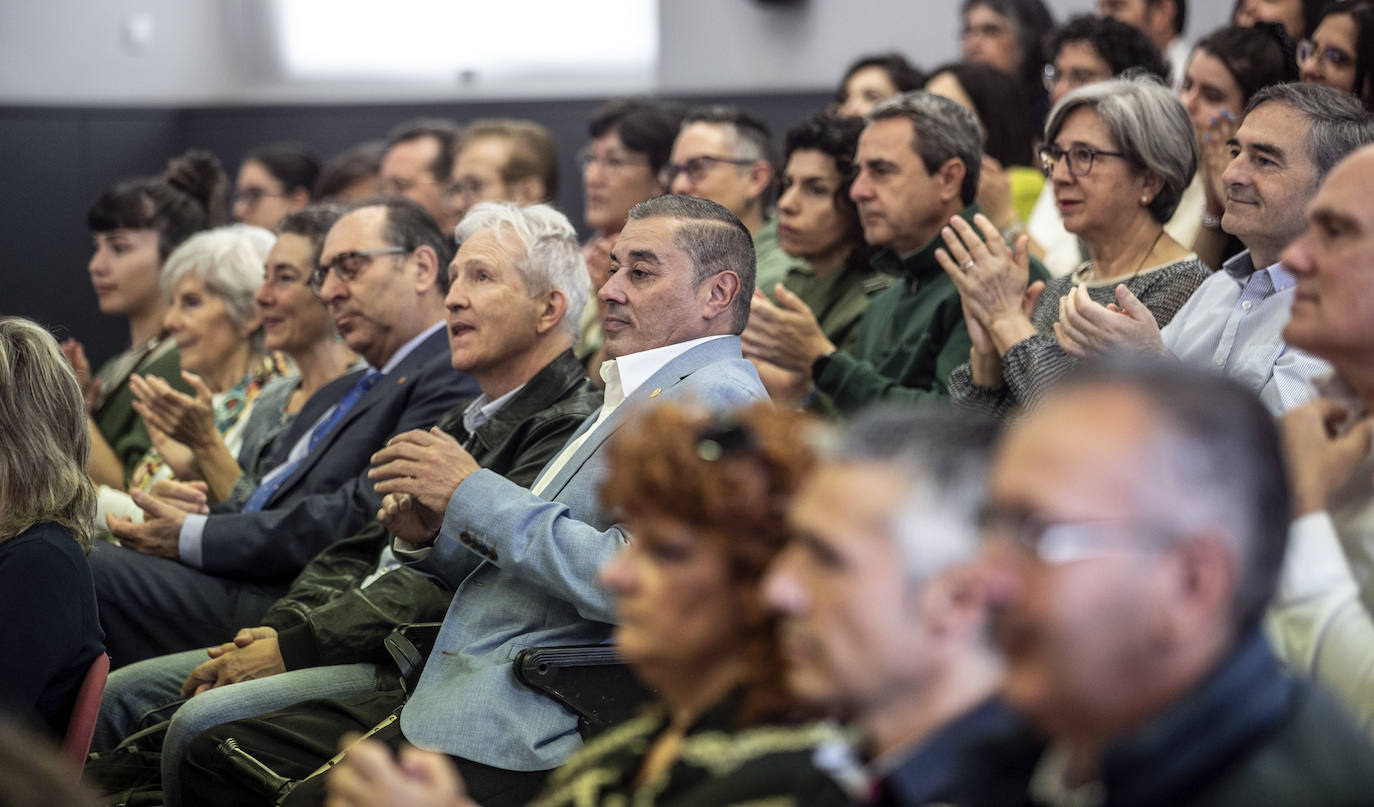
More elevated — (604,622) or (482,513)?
(482,513)

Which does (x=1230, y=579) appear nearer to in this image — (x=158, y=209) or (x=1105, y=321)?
(x=1105, y=321)

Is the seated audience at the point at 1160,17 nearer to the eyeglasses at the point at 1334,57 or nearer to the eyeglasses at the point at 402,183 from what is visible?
the eyeglasses at the point at 1334,57

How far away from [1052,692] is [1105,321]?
136cm

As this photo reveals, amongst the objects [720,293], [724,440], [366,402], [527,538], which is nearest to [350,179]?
[366,402]

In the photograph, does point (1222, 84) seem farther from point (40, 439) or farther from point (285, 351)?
point (40, 439)

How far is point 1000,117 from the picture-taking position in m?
4.12

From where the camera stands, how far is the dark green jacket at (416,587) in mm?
2580

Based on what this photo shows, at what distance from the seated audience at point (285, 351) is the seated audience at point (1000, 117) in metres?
1.85

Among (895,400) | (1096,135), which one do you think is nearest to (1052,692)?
(895,400)

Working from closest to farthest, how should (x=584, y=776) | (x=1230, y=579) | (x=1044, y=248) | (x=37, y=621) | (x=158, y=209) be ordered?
(x=1230, y=579) < (x=584, y=776) < (x=37, y=621) < (x=1044, y=248) < (x=158, y=209)

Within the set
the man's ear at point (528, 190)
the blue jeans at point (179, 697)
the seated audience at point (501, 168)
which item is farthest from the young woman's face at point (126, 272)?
the blue jeans at point (179, 697)

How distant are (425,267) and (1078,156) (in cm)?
160

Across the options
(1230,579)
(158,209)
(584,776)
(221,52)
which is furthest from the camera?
(221,52)

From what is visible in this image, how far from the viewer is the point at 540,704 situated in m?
2.15
